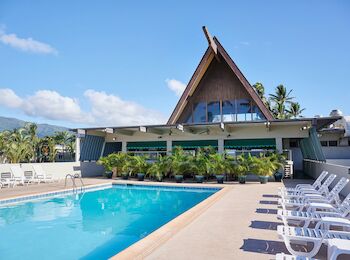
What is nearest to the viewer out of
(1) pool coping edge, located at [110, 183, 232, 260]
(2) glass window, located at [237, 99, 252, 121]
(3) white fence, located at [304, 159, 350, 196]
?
(1) pool coping edge, located at [110, 183, 232, 260]

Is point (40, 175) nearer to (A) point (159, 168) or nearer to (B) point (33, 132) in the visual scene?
(A) point (159, 168)

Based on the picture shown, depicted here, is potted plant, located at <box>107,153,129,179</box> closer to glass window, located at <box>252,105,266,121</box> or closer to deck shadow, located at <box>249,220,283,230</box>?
glass window, located at <box>252,105,266,121</box>

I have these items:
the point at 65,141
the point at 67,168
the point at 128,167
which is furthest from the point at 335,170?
the point at 65,141

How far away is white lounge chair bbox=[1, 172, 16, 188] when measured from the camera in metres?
14.6

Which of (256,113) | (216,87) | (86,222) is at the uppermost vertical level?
(216,87)

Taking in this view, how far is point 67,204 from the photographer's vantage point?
11.1m

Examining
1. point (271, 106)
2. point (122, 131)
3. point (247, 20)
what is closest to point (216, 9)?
point (247, 20)

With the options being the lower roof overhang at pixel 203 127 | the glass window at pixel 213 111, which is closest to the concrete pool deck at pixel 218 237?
the lower roof overhang at pixel 203 127

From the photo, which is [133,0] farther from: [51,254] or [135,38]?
[51,254]

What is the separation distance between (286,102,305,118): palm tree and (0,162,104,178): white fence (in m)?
30.9

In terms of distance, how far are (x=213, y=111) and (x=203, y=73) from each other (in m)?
3.05

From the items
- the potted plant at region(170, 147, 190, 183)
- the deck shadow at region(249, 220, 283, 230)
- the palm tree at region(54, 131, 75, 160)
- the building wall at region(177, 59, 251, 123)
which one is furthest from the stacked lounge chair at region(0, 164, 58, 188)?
the palm tree at region(54, 131, 75, 160)

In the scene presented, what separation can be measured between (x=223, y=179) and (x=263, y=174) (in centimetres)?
211

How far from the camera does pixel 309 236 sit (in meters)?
4.30
